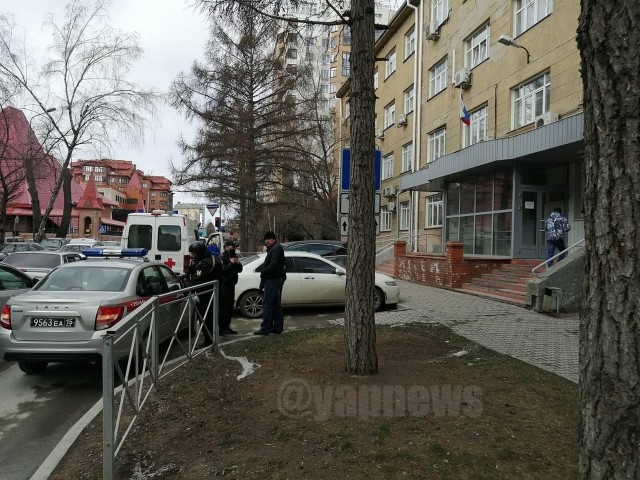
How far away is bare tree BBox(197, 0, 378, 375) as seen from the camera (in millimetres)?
5102

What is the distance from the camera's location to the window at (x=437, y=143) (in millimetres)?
22359

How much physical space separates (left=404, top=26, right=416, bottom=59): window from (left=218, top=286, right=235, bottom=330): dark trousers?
20981 mm

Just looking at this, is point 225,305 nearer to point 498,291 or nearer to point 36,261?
point 36,261

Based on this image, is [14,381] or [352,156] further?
[14,381]

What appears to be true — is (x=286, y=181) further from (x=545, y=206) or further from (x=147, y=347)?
(x=147, y=347)

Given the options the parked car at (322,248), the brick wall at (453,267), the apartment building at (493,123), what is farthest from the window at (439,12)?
the parked car at (322,248)

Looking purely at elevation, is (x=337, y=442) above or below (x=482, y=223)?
below

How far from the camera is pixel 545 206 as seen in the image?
14883mm

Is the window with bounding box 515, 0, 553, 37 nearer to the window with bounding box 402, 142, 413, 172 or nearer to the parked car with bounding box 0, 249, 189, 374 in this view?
the window with bounding box 402, 142, 413, 172

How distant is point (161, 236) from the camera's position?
14125 millimetres

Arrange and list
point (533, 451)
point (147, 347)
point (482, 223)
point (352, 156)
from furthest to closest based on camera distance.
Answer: point (482, 223), point (352, 156), point (147, 347), point (533, 451)

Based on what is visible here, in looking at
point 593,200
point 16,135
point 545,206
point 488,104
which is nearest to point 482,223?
point 545,206

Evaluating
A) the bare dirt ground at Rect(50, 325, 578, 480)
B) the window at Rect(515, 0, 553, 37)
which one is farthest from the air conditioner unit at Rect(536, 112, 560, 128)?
the bare dirt ground at Rect(50, 325, 578, 480)

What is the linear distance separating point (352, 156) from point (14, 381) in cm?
504
